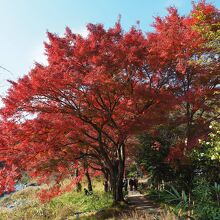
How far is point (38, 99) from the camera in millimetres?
11852

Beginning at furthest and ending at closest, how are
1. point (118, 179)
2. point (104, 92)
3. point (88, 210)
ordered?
1. point (88, 210)
2. point (118, 179)
3. point (104, 92)

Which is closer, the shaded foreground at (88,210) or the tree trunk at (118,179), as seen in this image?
the shaded foreground at (88,210)

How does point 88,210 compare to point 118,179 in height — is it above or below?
below

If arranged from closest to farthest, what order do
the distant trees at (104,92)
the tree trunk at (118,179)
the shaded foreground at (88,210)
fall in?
the distant trees at (104,92) → the shaded foreground at (88,210) → the tree trunk at (118,179)

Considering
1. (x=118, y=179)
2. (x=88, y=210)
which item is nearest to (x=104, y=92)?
(x=118, y=179)

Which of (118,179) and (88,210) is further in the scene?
(88,210)

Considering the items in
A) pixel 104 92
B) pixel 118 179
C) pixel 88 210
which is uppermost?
pixel 104 92

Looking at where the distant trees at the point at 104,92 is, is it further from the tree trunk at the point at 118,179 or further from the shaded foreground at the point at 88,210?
the shaded foreground at the point at 88,210

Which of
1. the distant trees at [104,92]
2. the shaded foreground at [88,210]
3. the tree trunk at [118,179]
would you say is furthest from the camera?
the tree trunk at [118,179]

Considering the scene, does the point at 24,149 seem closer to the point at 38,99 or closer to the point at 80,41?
the point at 38,99

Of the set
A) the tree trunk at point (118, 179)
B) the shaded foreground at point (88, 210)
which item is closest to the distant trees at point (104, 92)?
the tree trunk at point (118, 179)

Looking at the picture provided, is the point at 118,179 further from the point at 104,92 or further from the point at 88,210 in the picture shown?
the point at 104,92

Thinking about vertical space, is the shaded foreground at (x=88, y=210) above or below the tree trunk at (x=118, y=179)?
below

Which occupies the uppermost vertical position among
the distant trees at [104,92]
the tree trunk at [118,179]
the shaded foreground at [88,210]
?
the distant trees at [104,92]
